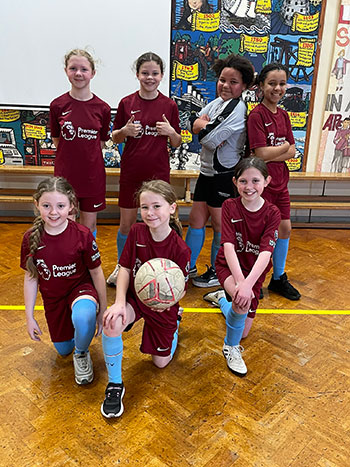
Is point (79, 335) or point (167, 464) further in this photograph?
point (79, 335)

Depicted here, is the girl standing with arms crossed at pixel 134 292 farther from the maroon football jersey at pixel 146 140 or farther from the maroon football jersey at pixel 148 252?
the maroon football jersey at pixel 146 140

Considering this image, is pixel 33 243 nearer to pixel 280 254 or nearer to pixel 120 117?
pixel 120 117

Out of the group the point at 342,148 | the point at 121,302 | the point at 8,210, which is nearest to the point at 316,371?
the point at 121,302

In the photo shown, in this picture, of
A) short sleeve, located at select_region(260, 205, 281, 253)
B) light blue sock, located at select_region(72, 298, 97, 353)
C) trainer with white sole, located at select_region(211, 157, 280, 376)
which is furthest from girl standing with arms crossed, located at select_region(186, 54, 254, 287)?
light blue sock, located at select_region(72, 298, 97, 353)

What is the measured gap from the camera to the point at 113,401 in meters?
1.68

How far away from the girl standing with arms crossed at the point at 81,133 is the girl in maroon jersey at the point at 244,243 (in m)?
0.99

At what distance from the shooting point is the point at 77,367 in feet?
6.13

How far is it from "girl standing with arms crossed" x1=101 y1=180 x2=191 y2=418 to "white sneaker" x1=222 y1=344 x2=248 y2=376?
308mm

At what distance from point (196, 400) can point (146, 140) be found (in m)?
1.63

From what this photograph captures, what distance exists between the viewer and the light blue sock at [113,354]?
168 cm

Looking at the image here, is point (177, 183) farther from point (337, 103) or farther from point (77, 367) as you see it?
point (77, 367)

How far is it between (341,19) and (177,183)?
8.16 ft

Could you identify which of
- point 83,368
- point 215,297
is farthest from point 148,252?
point 215,297

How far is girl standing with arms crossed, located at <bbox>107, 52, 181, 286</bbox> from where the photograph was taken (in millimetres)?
2510
